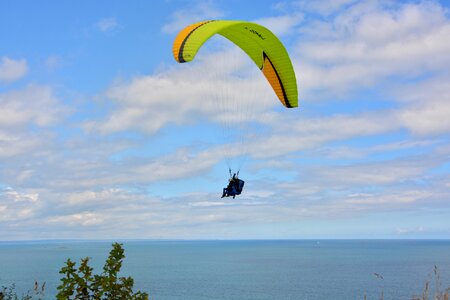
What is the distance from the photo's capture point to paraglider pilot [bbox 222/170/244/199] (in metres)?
16.9

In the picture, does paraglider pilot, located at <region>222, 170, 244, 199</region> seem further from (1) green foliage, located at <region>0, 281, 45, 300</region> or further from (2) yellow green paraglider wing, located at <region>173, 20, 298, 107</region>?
(1) green foliage, located at <region>0, 281, 45, 300</region>

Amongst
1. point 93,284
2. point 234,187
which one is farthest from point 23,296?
point 234,187

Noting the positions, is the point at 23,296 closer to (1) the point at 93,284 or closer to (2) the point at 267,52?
(1) the point at 93,284

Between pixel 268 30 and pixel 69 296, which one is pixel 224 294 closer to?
pixel 268 30

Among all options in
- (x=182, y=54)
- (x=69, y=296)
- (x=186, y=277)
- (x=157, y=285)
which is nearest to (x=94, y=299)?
(x=69, y=296)

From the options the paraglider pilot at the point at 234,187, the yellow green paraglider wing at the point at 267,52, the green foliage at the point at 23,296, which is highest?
the yellow green paraglider wing at the point at 267,52

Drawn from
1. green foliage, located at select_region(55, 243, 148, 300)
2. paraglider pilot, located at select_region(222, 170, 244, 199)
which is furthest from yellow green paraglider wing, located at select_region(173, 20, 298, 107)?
green foliage, located at select_region(55, 243, 148, 300)

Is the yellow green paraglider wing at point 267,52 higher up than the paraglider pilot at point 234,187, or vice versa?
the yellow green paraglider wing at point 267,52

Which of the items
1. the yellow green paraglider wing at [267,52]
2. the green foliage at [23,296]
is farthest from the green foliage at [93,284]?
the yellow green paraglider wing at [267,52]

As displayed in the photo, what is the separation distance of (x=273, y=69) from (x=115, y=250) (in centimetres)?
1324

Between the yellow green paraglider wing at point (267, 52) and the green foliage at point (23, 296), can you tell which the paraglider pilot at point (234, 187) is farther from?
the green foliage at point (23, 296)

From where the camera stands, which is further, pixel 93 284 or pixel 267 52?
pixel 267 52

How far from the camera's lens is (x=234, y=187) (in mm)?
17109

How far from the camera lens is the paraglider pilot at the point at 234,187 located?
16.9 meters
